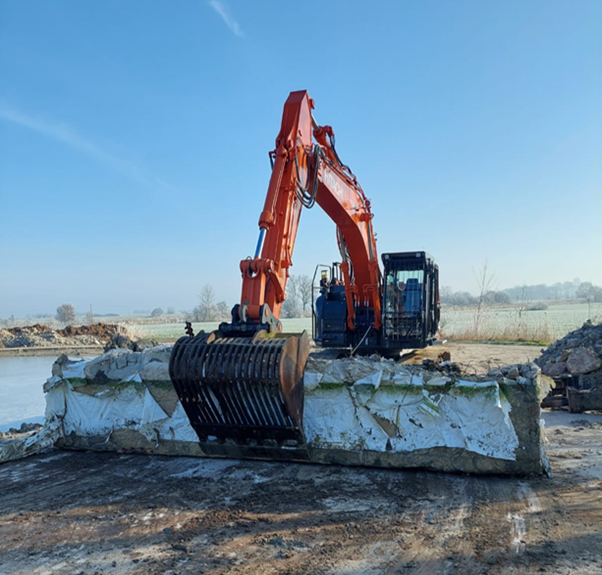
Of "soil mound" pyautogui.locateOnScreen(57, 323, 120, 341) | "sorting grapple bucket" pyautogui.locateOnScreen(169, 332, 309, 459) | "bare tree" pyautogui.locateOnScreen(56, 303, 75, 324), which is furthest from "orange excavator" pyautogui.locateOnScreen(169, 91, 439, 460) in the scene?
"bare tree" pyautogui.locateOnScreen(56, 303, 75, 324)

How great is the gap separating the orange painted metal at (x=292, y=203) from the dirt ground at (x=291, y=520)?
1.69 meters

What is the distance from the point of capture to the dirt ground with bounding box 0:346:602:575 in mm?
3062

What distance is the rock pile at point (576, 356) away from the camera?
7.94m

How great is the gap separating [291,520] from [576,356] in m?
6.37

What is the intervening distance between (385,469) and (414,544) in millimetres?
1407

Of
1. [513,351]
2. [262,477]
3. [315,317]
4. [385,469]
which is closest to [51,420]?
[262,477]

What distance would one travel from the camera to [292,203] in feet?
19.2

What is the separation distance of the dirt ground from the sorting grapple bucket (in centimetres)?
31

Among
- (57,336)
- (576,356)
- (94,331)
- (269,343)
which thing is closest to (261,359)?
(269,343)

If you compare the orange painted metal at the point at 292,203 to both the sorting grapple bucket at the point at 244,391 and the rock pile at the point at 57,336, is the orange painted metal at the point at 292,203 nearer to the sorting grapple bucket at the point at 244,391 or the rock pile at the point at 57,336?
the sorting grapple bucket at the point at 244,391

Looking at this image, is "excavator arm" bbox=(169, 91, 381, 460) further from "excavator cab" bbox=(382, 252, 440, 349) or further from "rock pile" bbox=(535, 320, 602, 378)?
"rock pile" bbox=(535, 320, 602, 378)

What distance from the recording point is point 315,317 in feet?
39.7

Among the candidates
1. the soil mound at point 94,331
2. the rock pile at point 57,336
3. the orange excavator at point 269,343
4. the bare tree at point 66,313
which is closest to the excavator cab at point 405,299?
the orange excavator at point 269,343

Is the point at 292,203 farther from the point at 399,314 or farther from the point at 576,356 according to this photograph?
the point at 399,314
